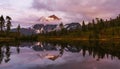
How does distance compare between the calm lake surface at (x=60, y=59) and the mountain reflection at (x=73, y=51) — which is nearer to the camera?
the calm lake surface at (x=60, y=59)

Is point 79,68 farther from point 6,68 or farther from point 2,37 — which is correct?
Answer: point 2,37

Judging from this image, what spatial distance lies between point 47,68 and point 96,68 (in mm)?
7475

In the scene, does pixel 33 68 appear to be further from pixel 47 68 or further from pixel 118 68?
pixel 118 68

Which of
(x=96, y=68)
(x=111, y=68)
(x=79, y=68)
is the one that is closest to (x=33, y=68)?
(x=79, y=68)

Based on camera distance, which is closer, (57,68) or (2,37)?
(57,68)

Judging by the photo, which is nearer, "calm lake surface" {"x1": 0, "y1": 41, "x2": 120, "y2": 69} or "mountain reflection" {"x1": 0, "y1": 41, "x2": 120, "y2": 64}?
"calm lake surface" {"x1": 0, "y1": 41, "x2": 120, "y2": 69}

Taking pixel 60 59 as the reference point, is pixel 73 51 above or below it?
below

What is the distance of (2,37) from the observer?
19938 centimetres

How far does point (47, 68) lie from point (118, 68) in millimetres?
10915

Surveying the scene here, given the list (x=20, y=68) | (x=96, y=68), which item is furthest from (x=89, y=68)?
(x=20, y=68)

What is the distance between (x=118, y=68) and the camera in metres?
39.5

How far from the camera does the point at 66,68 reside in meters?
38.9

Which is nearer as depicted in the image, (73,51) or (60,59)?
(60,59)

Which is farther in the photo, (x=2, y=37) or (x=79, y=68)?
(x=2, y=37)
